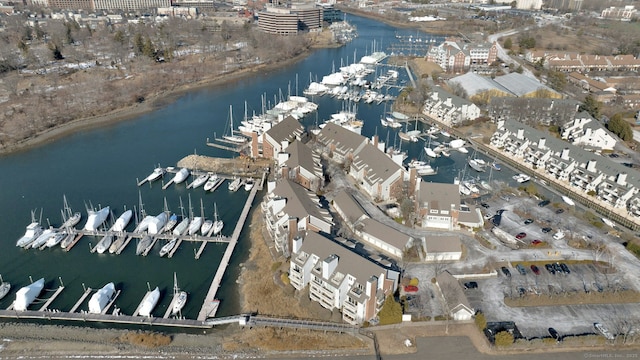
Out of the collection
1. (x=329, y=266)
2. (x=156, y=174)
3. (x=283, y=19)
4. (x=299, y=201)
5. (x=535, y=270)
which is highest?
(x=283, y=19)

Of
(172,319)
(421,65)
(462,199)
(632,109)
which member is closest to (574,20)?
(421,65)

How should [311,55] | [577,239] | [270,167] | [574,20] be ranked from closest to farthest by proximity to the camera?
1. [577,239]
2. [270,167]
3. [311,55]
4. [574,20]

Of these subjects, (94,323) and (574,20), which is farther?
(574,20)

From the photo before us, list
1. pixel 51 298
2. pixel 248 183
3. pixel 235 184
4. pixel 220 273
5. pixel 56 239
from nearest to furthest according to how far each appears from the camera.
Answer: pixel 51 298
pixel 220 273
pixel 56 239
pixel 235 184
pixel 248 183

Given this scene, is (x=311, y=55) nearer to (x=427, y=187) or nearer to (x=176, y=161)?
(x=176, y=161)

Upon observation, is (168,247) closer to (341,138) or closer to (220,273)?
(220,273)

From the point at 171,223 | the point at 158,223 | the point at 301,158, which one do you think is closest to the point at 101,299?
the point at 158,223
